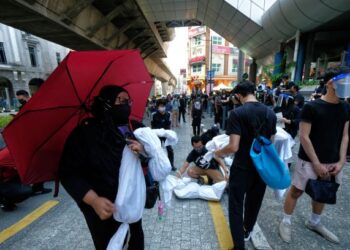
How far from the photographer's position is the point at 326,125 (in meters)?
1.99

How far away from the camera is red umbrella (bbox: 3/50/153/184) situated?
3.84 feet

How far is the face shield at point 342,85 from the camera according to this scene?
1.84 metres

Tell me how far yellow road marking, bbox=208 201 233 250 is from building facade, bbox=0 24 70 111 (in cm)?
2304

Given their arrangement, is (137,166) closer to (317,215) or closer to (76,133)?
(76,133)

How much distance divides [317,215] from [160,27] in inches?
772

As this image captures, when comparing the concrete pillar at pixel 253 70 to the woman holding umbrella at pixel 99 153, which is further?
the concrete pillar at pixel 253 70

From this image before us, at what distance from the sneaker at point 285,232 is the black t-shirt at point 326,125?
913 millimetres

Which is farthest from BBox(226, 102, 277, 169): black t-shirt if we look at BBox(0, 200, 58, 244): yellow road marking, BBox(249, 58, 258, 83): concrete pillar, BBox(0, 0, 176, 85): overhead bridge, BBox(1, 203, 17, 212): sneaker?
BBox(249, 58, 258, 83): concrete pillar

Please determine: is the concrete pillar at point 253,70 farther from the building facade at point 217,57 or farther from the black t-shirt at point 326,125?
the black t-shirt at point 326,125

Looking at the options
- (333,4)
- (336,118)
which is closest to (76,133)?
(336,118)

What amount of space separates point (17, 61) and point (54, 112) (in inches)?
1087

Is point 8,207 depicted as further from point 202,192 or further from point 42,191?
point 202,192

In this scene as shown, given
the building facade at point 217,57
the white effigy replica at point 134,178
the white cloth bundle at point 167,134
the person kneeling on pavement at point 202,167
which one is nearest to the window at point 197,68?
the building facade at point 217,57

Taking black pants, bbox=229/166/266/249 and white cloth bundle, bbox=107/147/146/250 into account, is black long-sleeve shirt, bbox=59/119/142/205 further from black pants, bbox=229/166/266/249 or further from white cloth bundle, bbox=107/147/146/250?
black pants, bbox=229/166/266/249
